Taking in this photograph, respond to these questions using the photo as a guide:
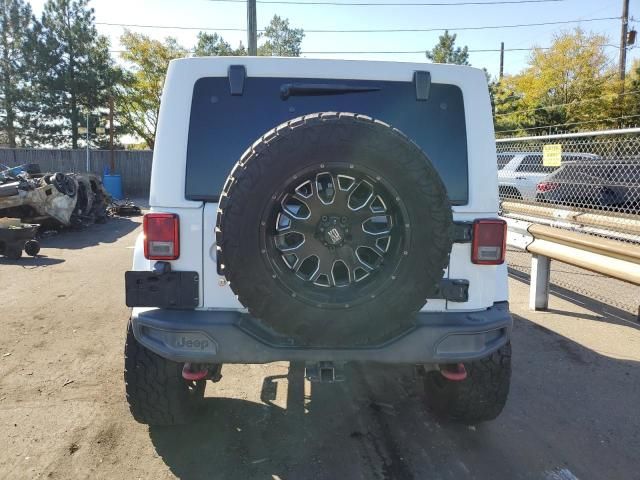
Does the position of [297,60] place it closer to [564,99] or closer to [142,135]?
[564,99]

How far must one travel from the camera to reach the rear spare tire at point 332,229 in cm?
228

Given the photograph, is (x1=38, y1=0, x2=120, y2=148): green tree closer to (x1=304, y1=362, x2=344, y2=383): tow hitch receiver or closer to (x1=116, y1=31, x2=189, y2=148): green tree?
(x1=116, y1=31, x2=189, y2=148): green tree

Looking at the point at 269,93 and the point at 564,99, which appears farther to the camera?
the point at 564,99

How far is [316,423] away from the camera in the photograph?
3297mm

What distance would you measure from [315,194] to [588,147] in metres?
6.55

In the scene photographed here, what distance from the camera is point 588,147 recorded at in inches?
293

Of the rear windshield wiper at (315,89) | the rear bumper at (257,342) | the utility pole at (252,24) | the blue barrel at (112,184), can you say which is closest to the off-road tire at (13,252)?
the rear bumper at (257,342)

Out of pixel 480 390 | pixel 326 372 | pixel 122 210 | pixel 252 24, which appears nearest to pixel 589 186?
pixel 480 390

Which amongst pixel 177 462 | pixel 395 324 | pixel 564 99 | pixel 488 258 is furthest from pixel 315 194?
pixel 564 99

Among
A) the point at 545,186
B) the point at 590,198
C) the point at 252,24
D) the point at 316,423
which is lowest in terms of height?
the point at 316,423

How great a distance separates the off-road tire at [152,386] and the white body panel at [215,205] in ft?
1.60

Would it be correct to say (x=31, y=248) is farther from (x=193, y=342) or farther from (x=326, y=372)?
(x=326, y=372)

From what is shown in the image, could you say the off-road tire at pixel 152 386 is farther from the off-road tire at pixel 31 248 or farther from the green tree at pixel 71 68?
the green tree at pixel 71 68

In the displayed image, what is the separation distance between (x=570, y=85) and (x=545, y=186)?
24.9m
